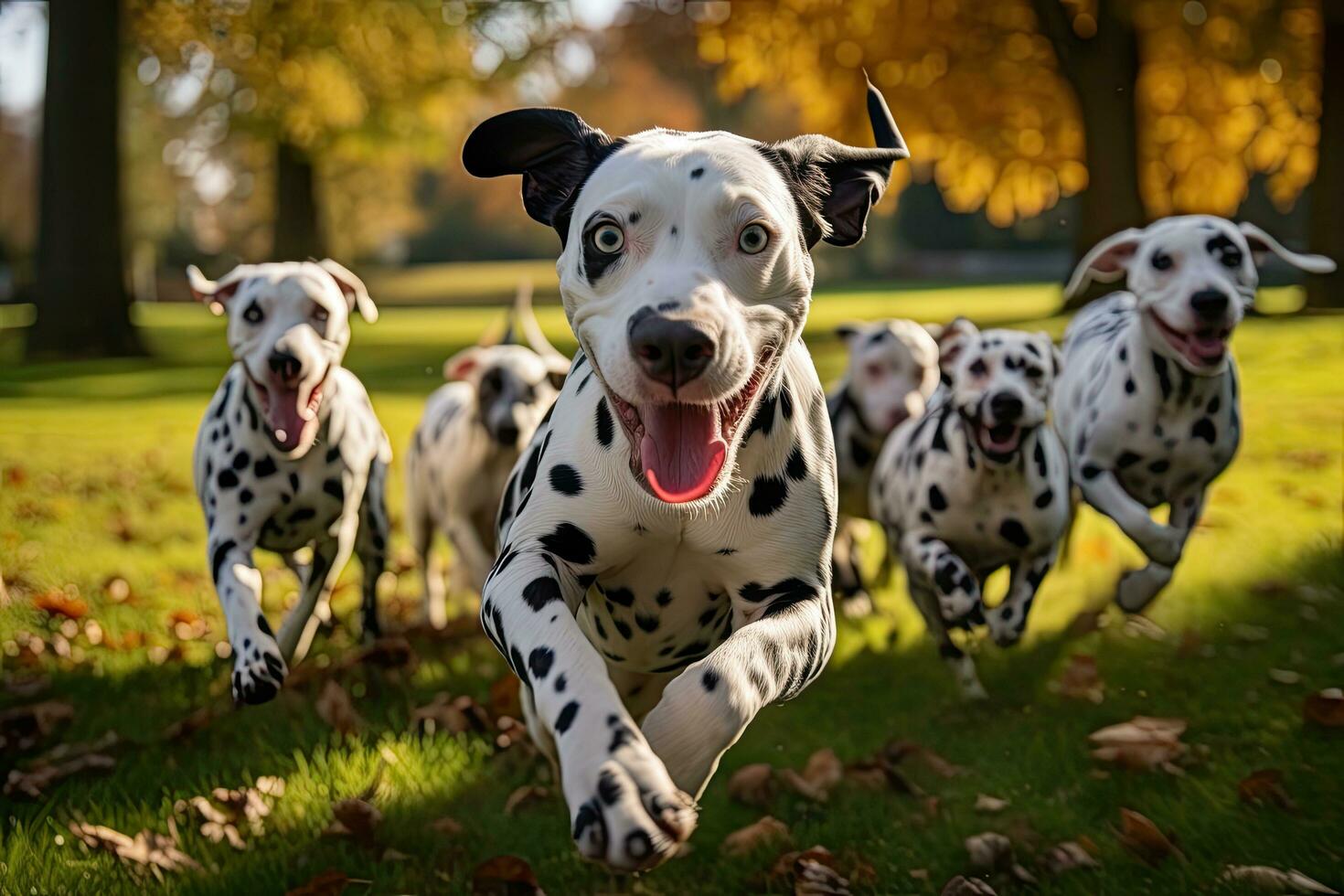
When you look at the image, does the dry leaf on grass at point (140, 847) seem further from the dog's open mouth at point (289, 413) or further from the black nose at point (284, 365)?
the black nose at point (284, 365)

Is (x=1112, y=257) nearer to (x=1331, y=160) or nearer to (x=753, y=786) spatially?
(x=753, y=786)

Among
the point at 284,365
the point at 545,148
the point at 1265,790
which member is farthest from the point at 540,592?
the point at 1265,790

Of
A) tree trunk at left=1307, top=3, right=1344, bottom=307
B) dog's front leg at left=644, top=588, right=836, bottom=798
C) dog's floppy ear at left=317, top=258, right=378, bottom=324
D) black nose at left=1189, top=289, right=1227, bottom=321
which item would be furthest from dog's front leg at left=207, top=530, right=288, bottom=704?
tree trunk at left=1307, top=3, right=1344, bottom=307

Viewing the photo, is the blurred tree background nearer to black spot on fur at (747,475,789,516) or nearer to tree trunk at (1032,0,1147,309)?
tree trunk at (1032,0,1147,309)

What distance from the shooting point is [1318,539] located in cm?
906

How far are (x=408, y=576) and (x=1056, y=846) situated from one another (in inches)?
224

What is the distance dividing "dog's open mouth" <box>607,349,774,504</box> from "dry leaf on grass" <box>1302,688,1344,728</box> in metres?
3.63

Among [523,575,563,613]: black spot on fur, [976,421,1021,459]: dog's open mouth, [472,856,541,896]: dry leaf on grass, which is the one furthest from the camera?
[976,421,1021,459]: dog's open mouth

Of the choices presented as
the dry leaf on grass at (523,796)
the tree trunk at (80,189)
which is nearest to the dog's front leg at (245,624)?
the dry leaf on grass at (523,796)

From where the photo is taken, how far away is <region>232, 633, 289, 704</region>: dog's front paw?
4.95 meters

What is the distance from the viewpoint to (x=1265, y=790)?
5188 millimetres

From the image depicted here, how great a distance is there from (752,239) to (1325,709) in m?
3.85

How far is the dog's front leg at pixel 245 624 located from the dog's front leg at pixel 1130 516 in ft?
13.0

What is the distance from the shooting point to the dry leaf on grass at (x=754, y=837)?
195 inches
